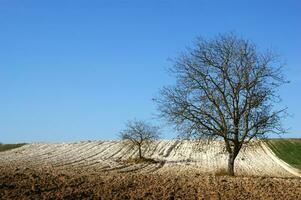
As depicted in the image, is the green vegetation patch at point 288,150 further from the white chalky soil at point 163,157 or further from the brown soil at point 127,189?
the brown soil at point 127,189

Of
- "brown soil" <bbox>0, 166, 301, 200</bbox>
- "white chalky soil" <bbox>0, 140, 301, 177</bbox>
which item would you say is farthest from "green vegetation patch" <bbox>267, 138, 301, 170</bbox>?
"brown soil" <bbox>0, 166, 301, 200</bbox>

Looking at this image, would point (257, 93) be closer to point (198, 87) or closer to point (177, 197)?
point (198, 87)

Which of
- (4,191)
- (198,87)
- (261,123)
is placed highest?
(198,87)

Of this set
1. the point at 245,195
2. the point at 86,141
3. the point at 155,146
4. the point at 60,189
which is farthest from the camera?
the point at 86,141

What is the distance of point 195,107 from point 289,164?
79.6 ft

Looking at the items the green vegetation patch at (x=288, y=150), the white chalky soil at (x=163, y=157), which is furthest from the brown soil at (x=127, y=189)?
the green vegetation patch at (x=288, y=150)

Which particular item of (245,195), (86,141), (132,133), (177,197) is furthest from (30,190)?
(86,141)

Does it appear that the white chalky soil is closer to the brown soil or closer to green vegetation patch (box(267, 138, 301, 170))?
green vegetation patch (box(267, 138, 301, 170))

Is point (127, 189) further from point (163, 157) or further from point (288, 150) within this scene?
point (288, 150)

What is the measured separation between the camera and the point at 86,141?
8450 cm

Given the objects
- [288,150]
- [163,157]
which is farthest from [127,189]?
[288,150]

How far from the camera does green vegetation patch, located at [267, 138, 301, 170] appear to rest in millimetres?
61269

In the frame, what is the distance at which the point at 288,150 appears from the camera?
69.2 metres

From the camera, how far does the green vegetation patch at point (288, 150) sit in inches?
2412
